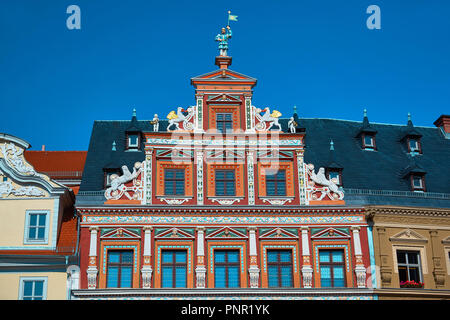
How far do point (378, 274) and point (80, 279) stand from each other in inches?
468

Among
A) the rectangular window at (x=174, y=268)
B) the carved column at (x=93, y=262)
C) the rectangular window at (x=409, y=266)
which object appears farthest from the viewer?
the rectangular window at (x=409, y=266)

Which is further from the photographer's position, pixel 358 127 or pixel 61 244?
pixel 358 127

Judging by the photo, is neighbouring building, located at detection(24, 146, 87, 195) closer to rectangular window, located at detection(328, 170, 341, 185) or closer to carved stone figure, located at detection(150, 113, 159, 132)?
carved stone figure, located at detection(150, 113, 159, 132)

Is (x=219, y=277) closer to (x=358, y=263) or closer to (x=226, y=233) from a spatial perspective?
(x=226, y=233)

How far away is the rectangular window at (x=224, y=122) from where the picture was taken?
33375mm

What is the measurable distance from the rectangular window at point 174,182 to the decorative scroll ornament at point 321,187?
539 cm

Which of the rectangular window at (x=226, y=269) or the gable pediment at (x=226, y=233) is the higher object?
the gable pediment at (x=226, y=233)

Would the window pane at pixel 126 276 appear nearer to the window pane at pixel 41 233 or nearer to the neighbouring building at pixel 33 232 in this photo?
the neighbouring building at pixel 33 232

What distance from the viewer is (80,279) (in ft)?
98.7

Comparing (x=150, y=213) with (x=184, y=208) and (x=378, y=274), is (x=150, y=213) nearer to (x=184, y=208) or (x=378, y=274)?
(x=184, y=208)

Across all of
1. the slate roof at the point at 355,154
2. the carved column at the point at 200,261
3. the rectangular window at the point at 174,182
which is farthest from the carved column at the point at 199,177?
the slate roof at the point at 355,154

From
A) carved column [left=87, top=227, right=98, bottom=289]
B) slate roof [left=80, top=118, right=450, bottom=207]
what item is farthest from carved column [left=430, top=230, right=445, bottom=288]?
carved column [left=87, top=227, right=98, bottom=289]

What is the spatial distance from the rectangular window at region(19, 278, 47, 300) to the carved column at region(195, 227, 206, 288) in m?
6.06
